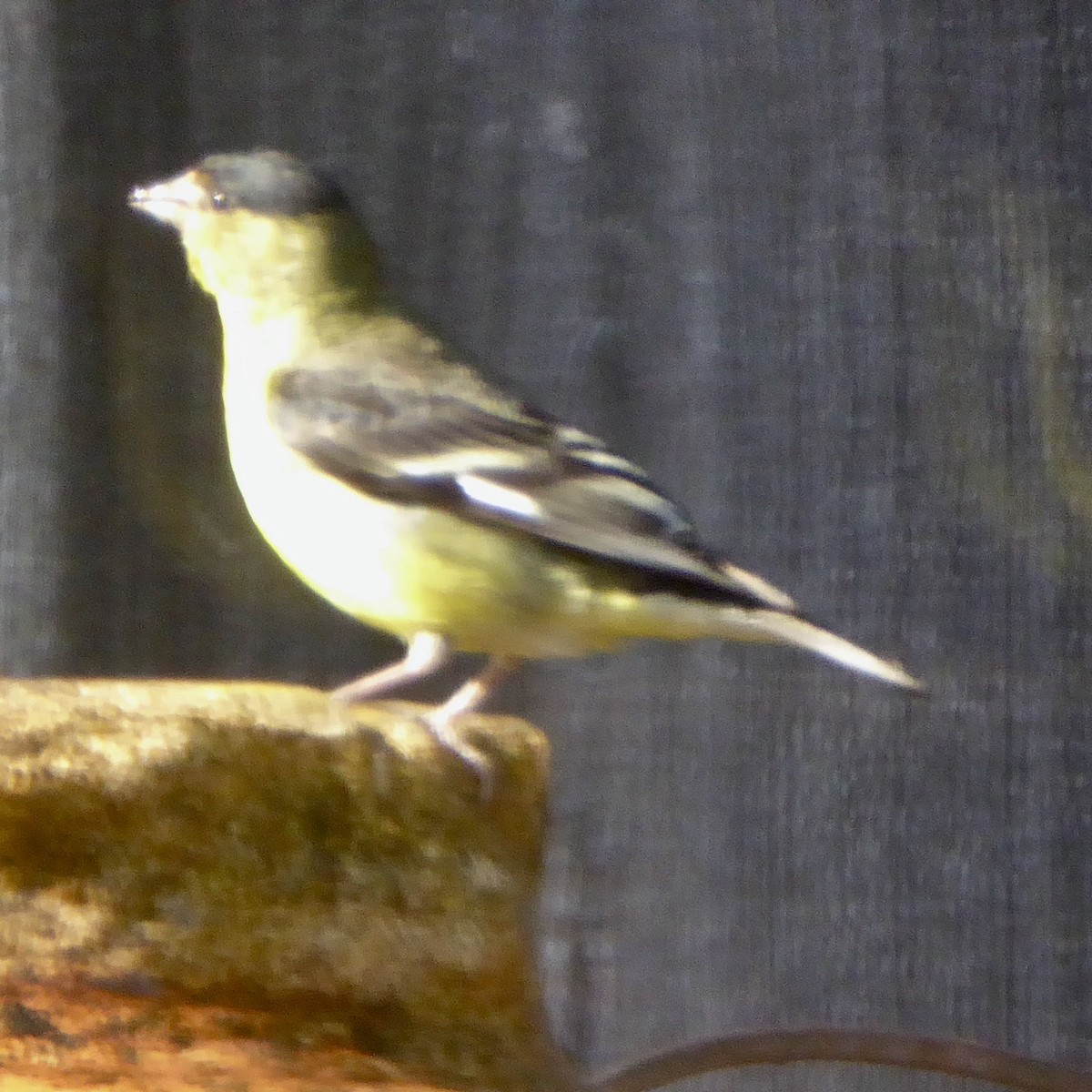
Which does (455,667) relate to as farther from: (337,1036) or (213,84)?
(337,1036)

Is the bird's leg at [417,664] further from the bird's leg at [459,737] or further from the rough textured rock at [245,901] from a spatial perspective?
the rough textured rock at [245,901]

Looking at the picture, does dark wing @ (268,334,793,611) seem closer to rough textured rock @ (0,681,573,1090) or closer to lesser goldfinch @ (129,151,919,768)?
lesser goldfinch @ (129,151,919,768)

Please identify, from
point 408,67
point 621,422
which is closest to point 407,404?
point 621,422

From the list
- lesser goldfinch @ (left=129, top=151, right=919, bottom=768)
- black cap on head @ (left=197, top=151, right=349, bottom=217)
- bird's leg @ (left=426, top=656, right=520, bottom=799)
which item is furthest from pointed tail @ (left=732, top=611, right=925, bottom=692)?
black cap on head @ (left=197, top=151, right=349, bottom=217)

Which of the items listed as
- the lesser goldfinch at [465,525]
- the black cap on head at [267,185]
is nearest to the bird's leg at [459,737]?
the lesser goldfinch at [465,525]

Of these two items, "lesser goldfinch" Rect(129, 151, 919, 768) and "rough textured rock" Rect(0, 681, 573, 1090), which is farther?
"lesser goldfinch" Rect(129, 151, 919, 768)

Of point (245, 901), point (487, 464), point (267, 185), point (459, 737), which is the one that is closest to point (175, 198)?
point (267, 185)
